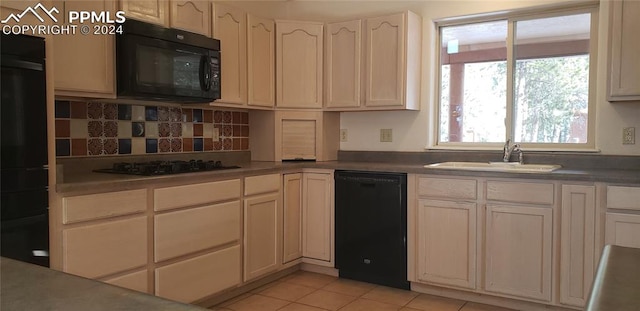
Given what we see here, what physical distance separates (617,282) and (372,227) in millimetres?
2633

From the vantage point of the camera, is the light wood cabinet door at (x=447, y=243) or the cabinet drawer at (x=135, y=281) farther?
the light wood cabinet door at (x=447, y=243)

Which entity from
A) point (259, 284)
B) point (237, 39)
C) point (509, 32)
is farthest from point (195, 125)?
point (509, 32)

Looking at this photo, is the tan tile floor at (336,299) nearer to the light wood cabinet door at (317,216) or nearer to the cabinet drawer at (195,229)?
the light wood cabinet door at (317,216)

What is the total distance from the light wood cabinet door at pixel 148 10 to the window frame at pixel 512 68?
Result: 2.06 metres

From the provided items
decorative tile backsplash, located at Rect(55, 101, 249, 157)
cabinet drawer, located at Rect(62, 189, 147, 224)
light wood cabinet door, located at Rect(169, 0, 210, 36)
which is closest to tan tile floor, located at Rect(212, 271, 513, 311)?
cabinet drawer, located at Rect(62, 189, 147, 224)

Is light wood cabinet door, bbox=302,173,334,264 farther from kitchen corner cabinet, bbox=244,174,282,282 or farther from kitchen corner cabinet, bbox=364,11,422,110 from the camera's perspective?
kitchen corner cabinet, bbox=364,11,422,110

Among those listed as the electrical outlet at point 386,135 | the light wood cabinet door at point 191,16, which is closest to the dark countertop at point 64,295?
the light wood cabinet door at point 191,16

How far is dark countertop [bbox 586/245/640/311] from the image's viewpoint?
0.70 m

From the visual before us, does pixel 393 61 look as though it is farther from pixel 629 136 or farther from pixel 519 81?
Answer: pixel 629 136

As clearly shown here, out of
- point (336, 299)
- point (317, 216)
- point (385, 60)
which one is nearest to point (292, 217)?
point (317, 216)

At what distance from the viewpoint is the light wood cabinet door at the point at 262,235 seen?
3240mm

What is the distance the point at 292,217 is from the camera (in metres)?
3.67

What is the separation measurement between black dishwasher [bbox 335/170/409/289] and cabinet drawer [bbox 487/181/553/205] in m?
0.59

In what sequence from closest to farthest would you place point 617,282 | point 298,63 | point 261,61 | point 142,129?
1. point 617,282
2. point 142,129
3. point 261,61
4. point 298,63
